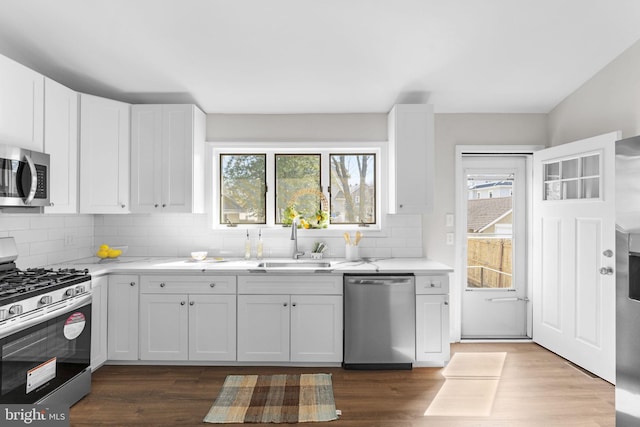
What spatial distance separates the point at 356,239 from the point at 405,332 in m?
1.00

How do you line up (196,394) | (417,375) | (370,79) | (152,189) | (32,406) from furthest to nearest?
(152,189) < (370,79) < (417,375) < (196,394) < (32,406)

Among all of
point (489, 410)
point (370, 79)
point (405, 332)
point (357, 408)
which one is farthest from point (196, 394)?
point (370, 79)

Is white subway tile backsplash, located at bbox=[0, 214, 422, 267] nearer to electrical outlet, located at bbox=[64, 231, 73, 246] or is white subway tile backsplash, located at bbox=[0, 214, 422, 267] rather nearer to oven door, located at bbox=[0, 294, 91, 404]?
electrical outlet, located at bbox=[64, 231, 73, 246]

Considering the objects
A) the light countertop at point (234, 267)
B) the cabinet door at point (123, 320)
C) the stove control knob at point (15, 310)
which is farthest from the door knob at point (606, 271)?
the stove control knob at point (15, 310)

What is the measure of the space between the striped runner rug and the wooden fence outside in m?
2.01

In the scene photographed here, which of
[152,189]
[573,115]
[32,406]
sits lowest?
[32,406]

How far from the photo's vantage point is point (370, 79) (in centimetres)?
336

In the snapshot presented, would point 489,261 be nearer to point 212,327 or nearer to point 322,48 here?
point 322,48

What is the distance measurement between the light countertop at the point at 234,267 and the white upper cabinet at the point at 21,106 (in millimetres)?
1098

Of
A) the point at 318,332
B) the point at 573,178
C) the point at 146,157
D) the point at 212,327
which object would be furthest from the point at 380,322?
the point at 146,157

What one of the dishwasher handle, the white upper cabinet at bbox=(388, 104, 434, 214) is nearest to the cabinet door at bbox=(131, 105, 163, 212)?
the dishwasher handle

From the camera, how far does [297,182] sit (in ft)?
13.5

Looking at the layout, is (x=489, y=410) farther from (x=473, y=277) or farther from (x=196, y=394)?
(x=196, y=394)

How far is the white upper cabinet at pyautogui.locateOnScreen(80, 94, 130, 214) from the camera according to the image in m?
3.29
